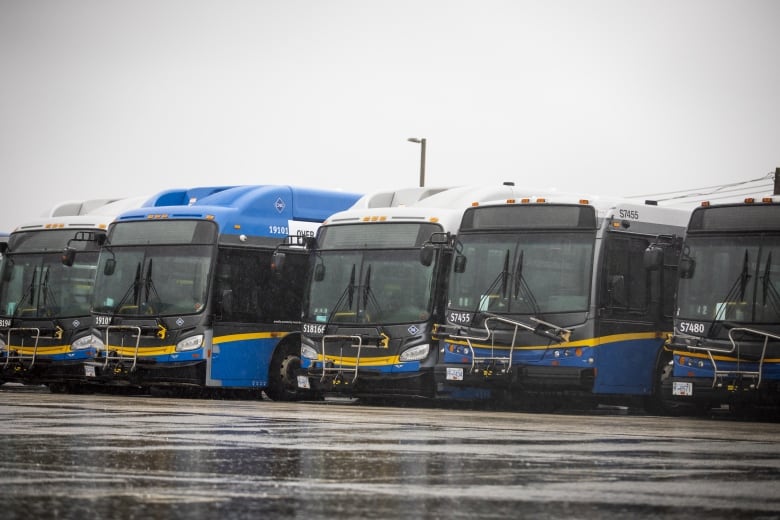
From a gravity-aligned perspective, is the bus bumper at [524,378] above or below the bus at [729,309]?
below

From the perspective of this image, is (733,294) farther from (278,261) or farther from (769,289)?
(278,261)

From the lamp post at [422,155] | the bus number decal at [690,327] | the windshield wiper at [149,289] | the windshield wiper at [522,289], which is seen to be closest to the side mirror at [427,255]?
the windshield wiper at [522,289]

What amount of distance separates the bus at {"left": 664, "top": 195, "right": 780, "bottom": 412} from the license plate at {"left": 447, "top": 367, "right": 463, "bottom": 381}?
3.11 meters

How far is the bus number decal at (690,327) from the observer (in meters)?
19.0

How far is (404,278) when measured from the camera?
2197 cm

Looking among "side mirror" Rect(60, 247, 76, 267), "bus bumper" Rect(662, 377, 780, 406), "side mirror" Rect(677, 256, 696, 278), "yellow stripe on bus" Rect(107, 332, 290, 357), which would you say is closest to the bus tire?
"yellow stripe on bus" Rect(107, 332, 290, 357)

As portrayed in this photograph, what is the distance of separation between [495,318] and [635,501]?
43.4 feet

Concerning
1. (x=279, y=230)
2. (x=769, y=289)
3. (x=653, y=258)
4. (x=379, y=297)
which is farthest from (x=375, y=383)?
(x=769, y=289)

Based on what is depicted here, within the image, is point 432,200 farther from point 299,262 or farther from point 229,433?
point 229,433

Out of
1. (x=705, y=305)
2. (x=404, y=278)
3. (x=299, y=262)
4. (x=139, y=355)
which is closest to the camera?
(x=705, y=305)

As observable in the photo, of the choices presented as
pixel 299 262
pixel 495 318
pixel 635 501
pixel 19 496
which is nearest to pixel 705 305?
pixel 495 318

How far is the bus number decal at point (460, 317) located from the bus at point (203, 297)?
3138mm

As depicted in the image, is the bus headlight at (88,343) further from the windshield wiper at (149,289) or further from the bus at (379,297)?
the bus at (379,297)

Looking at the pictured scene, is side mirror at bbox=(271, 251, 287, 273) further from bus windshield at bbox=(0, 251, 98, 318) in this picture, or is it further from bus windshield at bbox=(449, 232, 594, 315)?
bus windshield at bbox=(0, 251, 98, 318)
